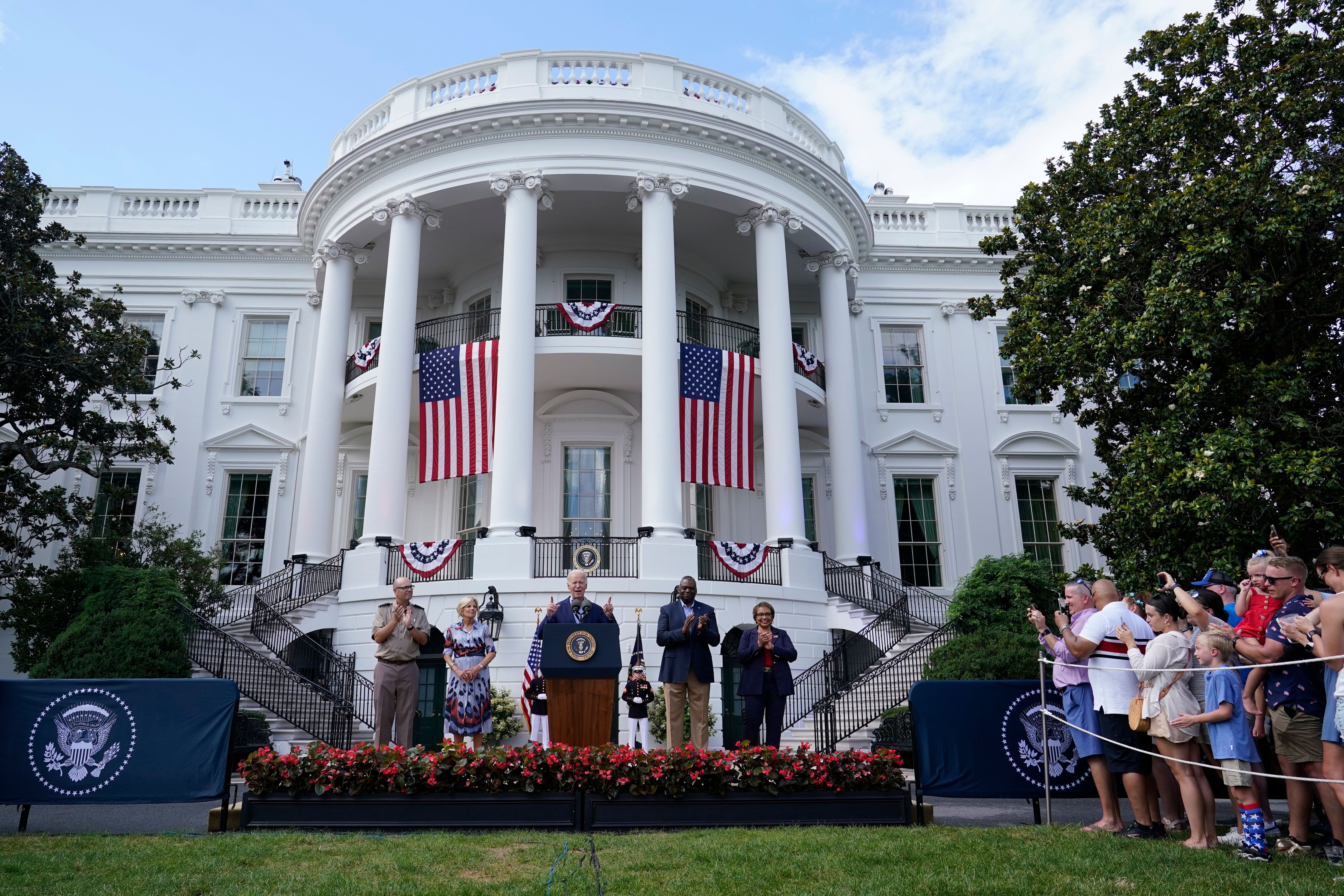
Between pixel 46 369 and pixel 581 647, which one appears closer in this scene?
pixel 581 647

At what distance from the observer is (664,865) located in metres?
5.70

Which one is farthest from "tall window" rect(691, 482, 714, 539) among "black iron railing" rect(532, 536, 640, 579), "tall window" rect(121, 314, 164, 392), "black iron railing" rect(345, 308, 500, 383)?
"tall window" rect(121, 314, 164, 392)

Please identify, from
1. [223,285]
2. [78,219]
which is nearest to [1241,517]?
[223,285]

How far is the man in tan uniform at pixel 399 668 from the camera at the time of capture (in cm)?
929

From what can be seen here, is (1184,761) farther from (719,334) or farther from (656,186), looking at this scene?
(719,334)

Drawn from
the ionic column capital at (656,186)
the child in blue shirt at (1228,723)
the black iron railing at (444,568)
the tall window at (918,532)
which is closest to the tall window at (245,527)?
the black iron railing at (444,568)

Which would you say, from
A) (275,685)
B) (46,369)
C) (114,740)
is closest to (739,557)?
(275,685)

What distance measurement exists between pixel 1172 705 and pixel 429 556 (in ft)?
41.8

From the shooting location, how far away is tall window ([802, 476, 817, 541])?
22.7m

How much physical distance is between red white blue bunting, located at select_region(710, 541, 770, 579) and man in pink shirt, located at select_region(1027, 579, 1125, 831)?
9.11m

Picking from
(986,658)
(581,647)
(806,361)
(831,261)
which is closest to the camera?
(581,647)

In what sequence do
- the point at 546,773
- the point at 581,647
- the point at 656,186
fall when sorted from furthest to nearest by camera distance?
1. the point at 656,186
2. the point at 581,647
3. the point at 546,773

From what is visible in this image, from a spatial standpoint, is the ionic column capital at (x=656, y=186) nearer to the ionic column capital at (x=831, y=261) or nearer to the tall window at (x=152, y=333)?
the ionic column capital at (x=831, y=261)

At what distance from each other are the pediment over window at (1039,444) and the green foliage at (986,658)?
35.2ft
